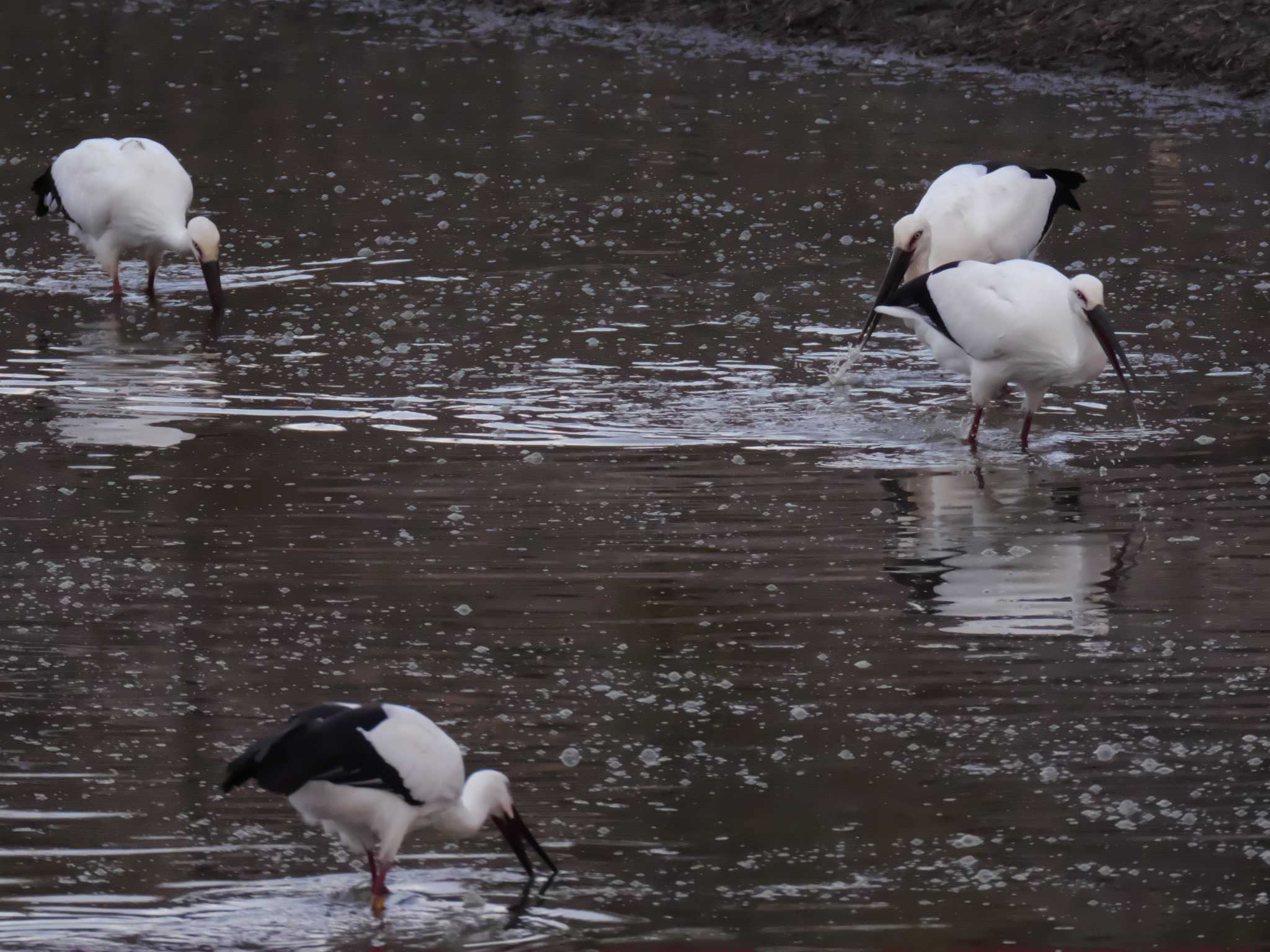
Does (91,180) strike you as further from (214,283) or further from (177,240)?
(214,283)

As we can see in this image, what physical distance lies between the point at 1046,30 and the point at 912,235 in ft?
33.3

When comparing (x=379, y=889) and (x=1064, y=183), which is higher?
(x=1064, y=183)

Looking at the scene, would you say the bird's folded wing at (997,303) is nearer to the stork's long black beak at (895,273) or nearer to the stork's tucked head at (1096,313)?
the stork's tucked head at (1096,313)

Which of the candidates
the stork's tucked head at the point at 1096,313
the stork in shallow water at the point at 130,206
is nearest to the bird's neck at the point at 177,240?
the stork in shallow water at the point at 130,206

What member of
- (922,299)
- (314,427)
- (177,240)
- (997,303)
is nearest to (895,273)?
(922,299)

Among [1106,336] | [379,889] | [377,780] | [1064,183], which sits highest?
[1064,183]

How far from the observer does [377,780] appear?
4988 millimetres

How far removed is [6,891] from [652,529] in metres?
3.34

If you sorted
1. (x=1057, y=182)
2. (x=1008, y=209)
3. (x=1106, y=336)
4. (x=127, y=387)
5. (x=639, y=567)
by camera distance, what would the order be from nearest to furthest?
(x=639, y=567)
(x=1106, y=336)
(x=127, y=387)
(x=1008, y=209)
(x=1057, y=182)

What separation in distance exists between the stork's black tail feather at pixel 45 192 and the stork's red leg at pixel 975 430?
5907mm

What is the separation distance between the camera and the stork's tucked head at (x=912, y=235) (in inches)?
410

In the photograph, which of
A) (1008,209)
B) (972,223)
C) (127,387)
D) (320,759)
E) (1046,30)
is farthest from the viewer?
(1046,30)

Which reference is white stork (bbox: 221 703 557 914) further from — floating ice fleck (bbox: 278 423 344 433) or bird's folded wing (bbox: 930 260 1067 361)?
bird's folded wing (bbox: 930 260 1067 361)

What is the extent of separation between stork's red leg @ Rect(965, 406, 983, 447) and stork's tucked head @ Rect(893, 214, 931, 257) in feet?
4.32
